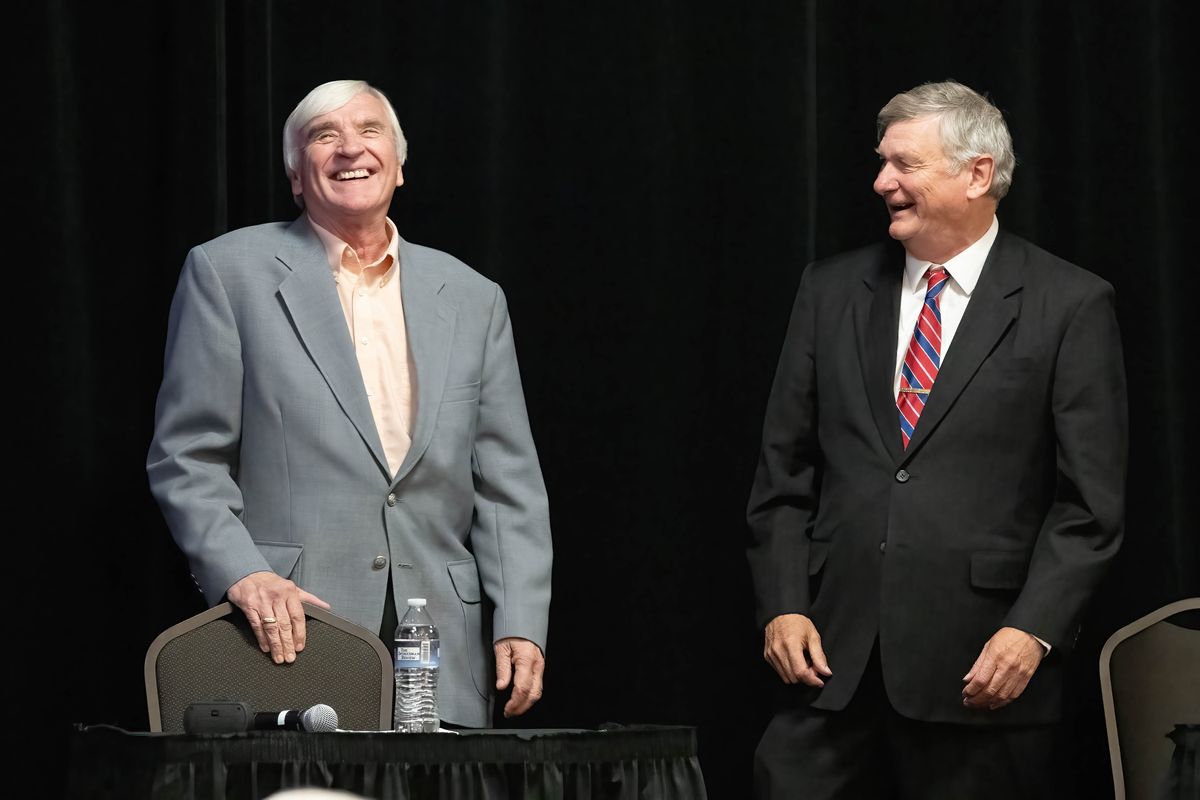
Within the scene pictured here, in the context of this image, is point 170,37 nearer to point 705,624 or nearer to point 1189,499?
point 705,624

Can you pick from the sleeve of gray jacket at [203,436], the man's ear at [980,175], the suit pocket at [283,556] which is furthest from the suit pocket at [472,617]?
the man's ear at [980,175]

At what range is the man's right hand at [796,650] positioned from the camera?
3361 millimetres

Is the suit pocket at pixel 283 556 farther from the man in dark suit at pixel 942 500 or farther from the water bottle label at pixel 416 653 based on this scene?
the man in dark suit at pixel 942 500

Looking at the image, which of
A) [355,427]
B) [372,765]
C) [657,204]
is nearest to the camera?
[372,765]

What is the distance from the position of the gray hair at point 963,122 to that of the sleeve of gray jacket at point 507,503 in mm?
932

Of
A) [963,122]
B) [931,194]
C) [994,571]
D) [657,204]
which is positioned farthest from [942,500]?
[657,204]

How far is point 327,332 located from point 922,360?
1146 millimetres

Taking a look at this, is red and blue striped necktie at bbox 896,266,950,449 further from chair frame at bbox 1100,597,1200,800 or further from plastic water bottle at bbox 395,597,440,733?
plastic water bottle at bbox 395,597,440,733

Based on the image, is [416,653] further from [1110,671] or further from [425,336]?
[1110,671]

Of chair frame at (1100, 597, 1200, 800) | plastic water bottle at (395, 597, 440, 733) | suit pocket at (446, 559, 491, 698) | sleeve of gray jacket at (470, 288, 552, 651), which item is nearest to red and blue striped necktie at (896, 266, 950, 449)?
chair frame at (1100, 597, 1200, 800)

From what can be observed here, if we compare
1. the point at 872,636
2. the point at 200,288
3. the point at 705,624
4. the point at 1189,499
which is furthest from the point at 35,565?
the point at 1189,499

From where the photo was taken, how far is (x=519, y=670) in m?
3.29

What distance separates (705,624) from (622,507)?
0.33 meters

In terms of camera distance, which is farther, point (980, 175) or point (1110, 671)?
point (980, 175)
